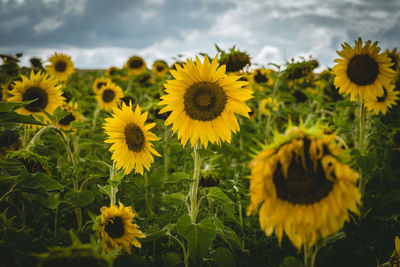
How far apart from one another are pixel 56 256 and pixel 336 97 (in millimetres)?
5407

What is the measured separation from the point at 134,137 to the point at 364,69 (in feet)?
7.69

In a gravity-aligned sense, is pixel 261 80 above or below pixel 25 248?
above

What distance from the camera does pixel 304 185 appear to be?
1.09m

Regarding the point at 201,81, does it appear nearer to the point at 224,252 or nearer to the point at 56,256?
the point at 224,252

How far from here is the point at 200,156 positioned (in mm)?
1783

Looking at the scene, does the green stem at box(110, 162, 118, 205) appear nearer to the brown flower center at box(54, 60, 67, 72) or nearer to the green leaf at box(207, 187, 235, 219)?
the green leaf at box(207, 187, 235, 219)

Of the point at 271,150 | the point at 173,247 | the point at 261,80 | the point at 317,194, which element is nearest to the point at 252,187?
the point at 271,150

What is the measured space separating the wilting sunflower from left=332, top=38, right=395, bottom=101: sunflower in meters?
1.97

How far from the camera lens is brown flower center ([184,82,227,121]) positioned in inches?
72.4

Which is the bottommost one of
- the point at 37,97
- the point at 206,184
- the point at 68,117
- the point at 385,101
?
the point at 206,184

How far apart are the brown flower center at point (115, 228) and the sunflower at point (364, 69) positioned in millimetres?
2507

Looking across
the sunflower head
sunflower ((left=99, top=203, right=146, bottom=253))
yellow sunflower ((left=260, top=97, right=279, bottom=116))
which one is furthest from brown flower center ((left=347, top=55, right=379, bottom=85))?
sunflower ((left=99, top=203, right=146, bottom=253))

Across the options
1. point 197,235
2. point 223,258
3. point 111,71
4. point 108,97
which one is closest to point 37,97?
point 108,97

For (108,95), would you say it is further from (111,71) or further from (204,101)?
(111,71)
